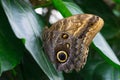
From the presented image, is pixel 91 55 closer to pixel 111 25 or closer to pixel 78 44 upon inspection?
pixel 111 25

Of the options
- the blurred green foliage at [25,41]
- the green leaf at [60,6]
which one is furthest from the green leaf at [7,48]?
the green leaf at [60,6]

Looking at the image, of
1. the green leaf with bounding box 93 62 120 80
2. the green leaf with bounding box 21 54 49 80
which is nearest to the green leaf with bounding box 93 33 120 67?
the green leaf with bounding box 21 54 49 80

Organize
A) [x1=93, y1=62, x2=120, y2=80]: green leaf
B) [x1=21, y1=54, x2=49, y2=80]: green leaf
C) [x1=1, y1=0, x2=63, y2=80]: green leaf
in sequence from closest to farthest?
[x1=1, y1=0, x2=63, y2=80]: green leaf < [x1=21, y1=54, x2=49, y2=80]: green leaf < [x1=93, y1=62, x2=120, y2=80]: green leaf

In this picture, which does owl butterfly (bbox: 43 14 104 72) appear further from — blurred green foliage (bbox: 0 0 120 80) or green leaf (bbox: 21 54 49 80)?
green leaf (bbox: 21 54 49 80)

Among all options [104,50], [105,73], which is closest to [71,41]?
[104,50]

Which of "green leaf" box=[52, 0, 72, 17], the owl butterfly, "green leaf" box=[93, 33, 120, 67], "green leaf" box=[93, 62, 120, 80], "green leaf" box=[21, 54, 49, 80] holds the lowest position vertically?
"green leaf" box=[93, 62, 120, 80]

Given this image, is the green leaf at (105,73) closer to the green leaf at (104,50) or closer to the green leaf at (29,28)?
the green leaf at (104,50)

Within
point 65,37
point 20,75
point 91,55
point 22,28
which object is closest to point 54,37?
point 65,37

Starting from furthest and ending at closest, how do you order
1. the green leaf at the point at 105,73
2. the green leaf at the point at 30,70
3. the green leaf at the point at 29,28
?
the green leaf at the point at 105,73 < the green leaf at the point at 30,70 < the green leaf at the point at 29,28
